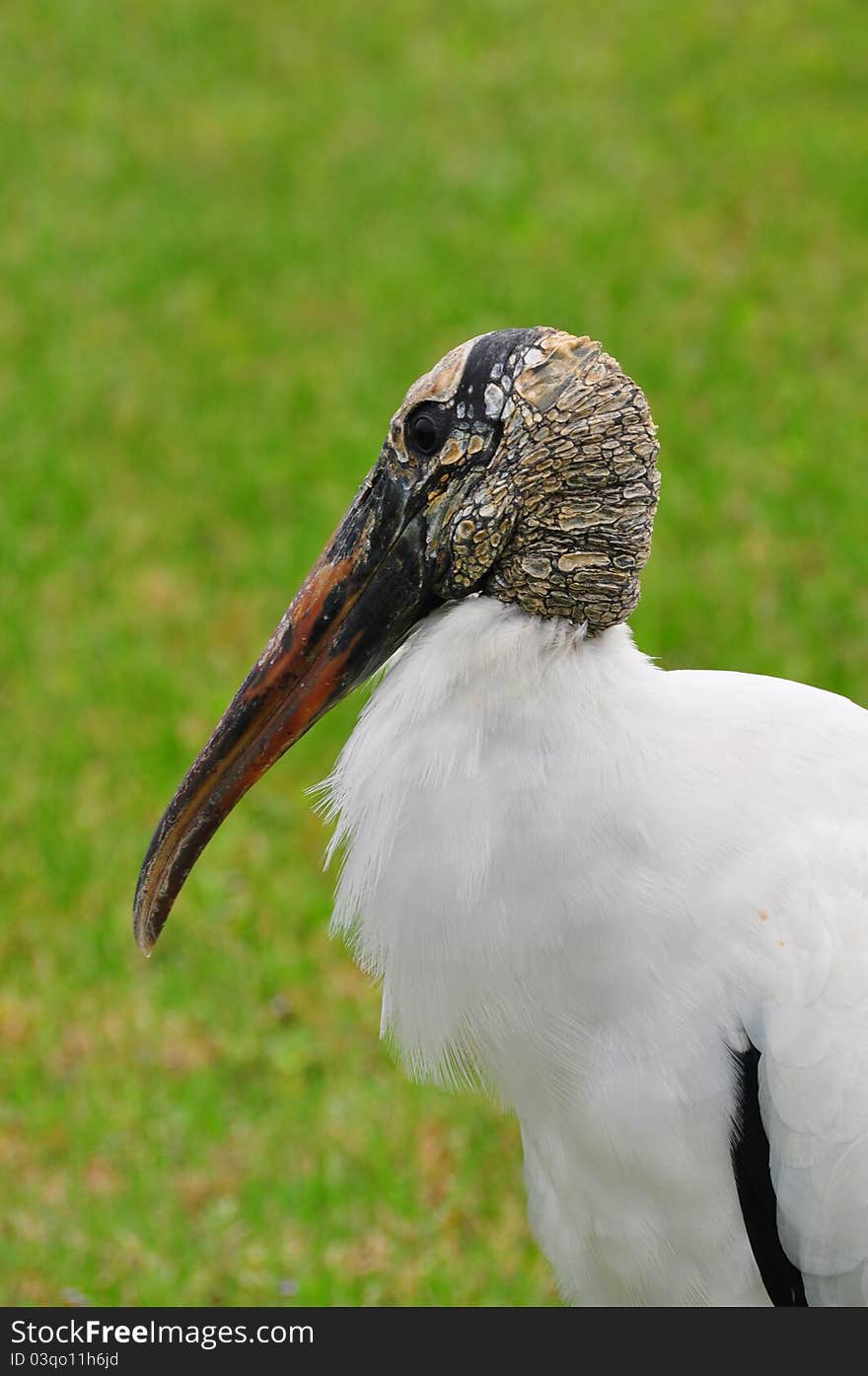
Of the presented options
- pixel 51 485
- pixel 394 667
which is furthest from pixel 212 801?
pixel 51 485

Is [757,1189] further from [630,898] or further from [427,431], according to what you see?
[427,431]

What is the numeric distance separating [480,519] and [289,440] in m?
4.38

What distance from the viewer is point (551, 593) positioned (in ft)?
6.93

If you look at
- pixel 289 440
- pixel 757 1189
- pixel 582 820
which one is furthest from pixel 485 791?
pixel 289 440

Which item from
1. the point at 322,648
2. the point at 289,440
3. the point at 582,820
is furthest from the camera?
the point at 289,440

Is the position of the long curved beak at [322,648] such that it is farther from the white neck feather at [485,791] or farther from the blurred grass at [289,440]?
the blurred grass at [289,440]

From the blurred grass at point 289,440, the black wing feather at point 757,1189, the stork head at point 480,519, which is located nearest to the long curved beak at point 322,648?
the stork head at point 480,519

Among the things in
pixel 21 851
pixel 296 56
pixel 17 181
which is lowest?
pixel 21 851

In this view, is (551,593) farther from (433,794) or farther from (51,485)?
(51,485)

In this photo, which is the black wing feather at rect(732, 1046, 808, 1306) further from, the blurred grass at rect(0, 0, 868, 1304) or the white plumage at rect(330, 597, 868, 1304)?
the blurred grass at rect(0, 0, 868, 1304)

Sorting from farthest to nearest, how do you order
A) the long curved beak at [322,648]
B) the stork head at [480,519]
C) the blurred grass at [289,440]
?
the blurred grass at [289,440] < the long curved beak at [322,648] < the stork head at [480,519]

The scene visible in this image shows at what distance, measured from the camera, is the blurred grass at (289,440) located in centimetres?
379

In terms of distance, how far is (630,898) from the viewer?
2.14 metres
